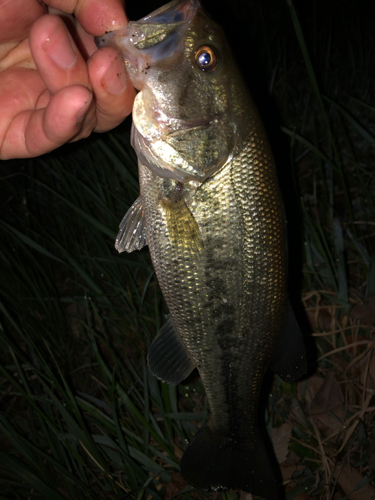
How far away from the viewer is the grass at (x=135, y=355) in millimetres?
2385

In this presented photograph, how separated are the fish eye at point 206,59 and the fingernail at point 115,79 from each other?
0.32 meters

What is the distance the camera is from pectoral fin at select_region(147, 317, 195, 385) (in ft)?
6.54

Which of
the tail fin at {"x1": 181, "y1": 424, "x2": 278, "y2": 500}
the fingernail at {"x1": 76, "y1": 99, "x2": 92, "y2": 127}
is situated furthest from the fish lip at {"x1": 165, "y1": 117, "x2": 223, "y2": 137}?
the tail fin at {"x1": 181, "y1": 424, "x2": 278, "y2": 500}

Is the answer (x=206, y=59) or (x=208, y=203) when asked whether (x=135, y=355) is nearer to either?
(x=208, y=203)

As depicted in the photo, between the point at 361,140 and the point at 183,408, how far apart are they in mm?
3312

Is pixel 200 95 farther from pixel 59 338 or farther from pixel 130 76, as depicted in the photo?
pixel 59 338

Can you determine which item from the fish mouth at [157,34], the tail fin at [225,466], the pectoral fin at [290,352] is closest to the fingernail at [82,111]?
the fish mouth at [157,34]

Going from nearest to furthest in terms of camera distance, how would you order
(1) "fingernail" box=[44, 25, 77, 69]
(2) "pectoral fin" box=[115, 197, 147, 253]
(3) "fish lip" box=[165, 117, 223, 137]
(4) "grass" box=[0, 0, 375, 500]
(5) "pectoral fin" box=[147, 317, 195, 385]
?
1. (1) "fingernail" box=[44, 25, 77, 69]
2. (3) "fish lip" box=[165, 117, 223, 137]
3. (2) "pectoral fin" box=[115, 197, 147, 253]
4. (5) "pectoral fin" box=[147, 317, 195, 385]
5. (4) "grass" box=[0, 0, 375, 500]

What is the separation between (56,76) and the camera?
1.46m

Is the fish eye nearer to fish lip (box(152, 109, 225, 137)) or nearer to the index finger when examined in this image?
fish lip (box(152, 109, 225, 137))

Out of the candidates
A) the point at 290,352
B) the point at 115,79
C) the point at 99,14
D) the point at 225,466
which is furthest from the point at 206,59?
the point at 225,466

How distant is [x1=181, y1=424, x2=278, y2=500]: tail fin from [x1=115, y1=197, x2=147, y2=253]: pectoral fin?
1175 millimetres

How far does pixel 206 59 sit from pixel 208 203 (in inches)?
23.6

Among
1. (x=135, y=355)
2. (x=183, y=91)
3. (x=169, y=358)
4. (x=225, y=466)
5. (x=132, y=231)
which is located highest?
(x=183, y=91)
